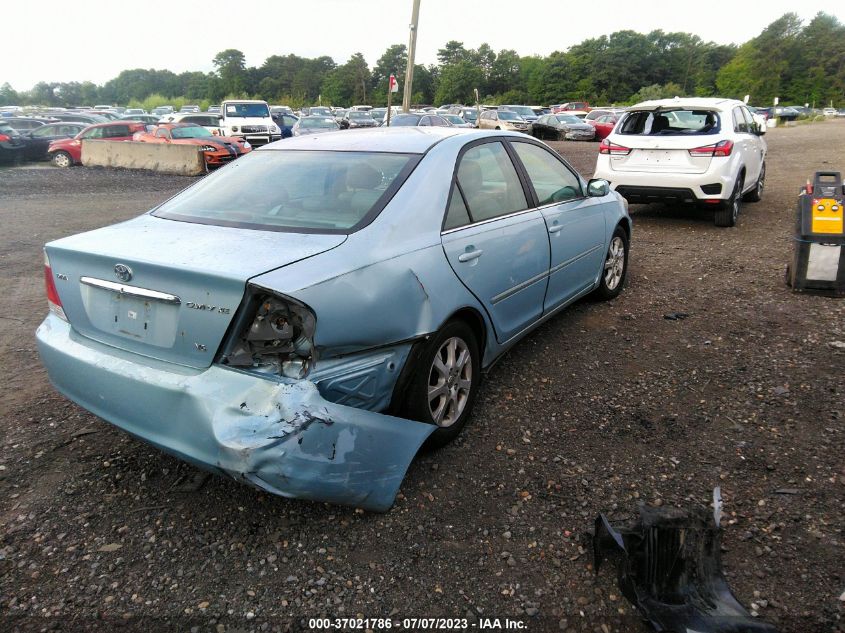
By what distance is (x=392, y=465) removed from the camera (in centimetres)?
271

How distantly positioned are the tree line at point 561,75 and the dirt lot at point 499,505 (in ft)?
254

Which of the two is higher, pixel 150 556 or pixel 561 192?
pixel 561 192

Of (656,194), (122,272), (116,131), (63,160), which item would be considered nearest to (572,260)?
(122,272)

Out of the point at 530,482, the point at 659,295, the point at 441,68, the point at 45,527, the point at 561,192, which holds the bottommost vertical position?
the point at 45,527

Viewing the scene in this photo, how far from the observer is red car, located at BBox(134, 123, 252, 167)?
16688 millimetres

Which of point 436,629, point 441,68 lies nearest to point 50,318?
point 436,629

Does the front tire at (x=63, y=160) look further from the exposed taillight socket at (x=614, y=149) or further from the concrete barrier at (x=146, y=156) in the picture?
the exposed taillight socket at (x=614, y=149)

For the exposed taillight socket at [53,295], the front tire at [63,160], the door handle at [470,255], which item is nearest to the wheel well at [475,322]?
the door handle at [470,255]

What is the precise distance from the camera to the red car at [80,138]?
19344mm

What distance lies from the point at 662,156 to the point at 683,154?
27cm

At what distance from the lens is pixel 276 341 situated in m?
2.47

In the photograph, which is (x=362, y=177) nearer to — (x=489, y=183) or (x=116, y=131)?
(x=489, y=183)

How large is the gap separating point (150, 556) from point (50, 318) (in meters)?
1.31

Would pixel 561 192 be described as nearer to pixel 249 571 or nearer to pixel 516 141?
pixel 516 141
